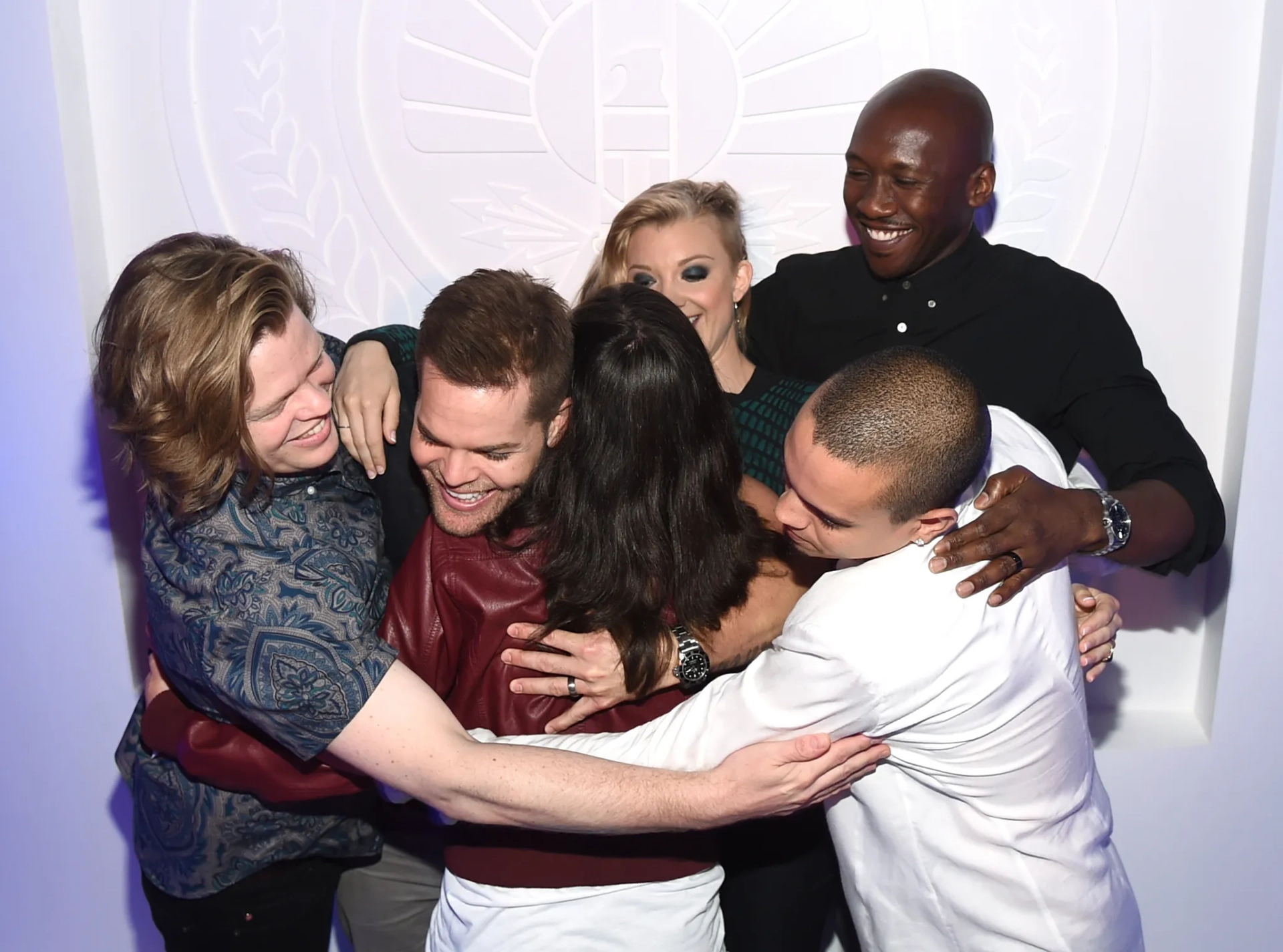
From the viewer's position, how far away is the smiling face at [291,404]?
1932 millimetres

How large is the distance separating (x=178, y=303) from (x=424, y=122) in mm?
1221

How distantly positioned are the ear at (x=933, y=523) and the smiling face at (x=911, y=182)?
3.19 feet

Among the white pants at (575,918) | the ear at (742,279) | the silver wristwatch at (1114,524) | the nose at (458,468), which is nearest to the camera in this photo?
the white pants at (575,918)

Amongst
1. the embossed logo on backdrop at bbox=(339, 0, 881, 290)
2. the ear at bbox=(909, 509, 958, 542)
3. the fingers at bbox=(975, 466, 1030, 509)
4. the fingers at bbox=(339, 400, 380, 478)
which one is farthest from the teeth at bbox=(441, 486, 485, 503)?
the embossed logo on backdrop at bbox=(339, 0, 881, 290)

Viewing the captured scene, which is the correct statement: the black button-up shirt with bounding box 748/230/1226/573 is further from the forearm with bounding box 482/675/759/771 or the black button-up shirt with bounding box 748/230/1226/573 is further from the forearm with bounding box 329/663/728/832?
the forearm with bounding box 329/663/728/832

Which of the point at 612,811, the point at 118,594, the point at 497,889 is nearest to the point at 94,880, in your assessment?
the point at 118,594

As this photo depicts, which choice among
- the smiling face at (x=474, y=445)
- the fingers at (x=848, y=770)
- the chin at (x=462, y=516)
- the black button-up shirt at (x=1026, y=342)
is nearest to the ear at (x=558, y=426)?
the smiling face at (x=474, y=445)

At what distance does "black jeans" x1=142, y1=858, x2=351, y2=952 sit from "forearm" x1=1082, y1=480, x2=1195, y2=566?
1.70m

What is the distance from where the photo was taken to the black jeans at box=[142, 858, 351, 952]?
225 cm

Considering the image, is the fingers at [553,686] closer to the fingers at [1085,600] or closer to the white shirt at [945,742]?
the white shirt at [945,742]

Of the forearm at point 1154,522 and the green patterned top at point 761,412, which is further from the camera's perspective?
the green patterned top at point 761,412

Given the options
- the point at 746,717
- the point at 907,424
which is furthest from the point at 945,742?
the point at 907,424

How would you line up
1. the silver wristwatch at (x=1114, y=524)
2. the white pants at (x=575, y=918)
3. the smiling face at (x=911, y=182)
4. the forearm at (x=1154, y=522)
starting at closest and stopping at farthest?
the white pants at (x=575, y=918), the silver wristwatch at (x=1114, y=524), the forearm at (x=1154, y=522), the smiling face at (x=911, y=182)

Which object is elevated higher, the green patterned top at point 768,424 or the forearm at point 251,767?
the green patterned top at point 768,424
